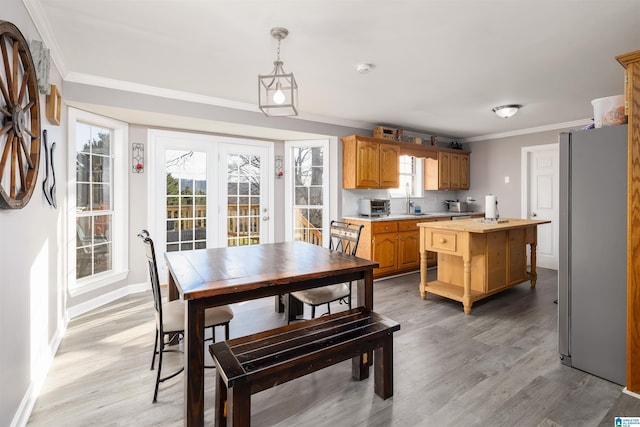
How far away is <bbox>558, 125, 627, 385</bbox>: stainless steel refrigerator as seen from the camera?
2.05m

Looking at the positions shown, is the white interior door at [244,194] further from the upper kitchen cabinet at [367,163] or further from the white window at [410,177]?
the white window at [410,177]

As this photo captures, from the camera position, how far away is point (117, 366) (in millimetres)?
2287

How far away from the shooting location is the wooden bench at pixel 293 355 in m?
1.43

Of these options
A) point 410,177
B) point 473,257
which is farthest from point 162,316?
point 410,177

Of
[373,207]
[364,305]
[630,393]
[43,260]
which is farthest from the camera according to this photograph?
[373,207]

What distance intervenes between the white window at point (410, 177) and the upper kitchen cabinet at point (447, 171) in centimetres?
15

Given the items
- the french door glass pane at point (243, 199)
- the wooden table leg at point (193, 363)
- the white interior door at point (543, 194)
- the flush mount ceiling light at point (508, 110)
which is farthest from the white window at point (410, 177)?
the wooden table leg at point (193, 363)

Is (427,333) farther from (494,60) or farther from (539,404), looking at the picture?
(494,60)

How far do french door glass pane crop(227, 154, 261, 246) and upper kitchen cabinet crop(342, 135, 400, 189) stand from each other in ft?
4.48

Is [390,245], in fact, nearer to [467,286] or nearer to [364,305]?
[467,286]

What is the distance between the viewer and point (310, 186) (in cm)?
500

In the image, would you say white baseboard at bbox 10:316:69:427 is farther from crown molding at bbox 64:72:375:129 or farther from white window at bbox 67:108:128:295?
crown molding at bbox 64:72:375:129

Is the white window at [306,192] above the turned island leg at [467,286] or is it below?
above

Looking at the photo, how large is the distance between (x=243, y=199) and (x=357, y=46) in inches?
112
